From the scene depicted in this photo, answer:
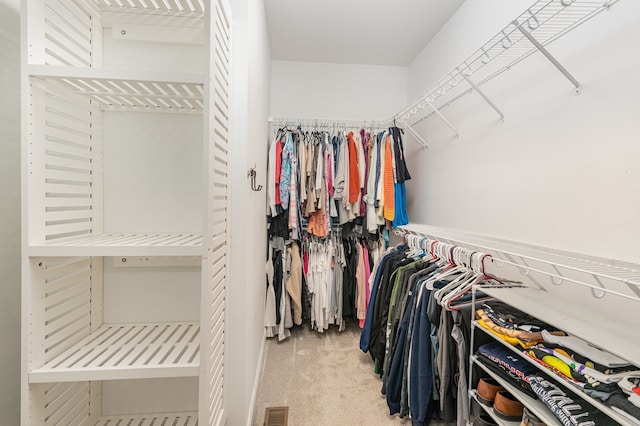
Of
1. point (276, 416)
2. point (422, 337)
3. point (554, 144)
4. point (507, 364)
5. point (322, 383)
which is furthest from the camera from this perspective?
point (322, 383)

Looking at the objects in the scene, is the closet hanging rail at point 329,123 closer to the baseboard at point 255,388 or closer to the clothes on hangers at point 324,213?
the clothes on hangers at point 324,213

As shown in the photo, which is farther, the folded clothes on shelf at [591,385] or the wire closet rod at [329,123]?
the wire closet rod at [329,123]

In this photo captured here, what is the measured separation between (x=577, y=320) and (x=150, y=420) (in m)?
1.72

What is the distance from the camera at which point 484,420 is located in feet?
3.89

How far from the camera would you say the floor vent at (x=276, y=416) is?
157 centimetres

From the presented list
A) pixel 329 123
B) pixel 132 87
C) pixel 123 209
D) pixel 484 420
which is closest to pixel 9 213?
pixel 123 209

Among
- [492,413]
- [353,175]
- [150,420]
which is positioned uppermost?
[353,175]

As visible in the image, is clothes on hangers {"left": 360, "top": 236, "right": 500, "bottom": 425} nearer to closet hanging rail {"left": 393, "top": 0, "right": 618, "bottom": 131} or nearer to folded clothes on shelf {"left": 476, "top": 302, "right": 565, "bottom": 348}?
folded clothes on shelf {"left": 476, "top": 302, "right": 565, "bottom": 348}

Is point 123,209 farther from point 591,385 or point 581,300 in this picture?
point 581,300

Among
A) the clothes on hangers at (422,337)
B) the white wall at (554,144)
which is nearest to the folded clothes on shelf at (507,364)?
the clothes on hangers at (422,337)

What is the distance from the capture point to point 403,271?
178 centimetres

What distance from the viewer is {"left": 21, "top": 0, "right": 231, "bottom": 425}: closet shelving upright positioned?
84 centimetres

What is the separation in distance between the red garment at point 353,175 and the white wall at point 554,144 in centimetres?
74

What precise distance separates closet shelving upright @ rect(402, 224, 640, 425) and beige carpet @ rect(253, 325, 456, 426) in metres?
0.80
